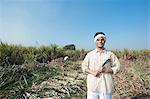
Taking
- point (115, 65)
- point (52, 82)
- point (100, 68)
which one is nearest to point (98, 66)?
point (100, 68)

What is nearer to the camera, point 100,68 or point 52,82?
point 100,68

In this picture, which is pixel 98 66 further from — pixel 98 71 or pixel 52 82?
pixel 52 82

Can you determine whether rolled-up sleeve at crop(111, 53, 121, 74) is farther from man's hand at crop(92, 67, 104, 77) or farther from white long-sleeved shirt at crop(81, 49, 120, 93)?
man's hand at crop(92, 67, 104, 77)

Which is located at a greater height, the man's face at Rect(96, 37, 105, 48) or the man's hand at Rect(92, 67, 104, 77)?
the man's face at Rect(96, 37, 105, 48)

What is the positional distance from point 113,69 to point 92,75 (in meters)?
0.30

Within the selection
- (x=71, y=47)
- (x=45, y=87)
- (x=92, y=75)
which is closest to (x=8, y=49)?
(x=45, y=87)

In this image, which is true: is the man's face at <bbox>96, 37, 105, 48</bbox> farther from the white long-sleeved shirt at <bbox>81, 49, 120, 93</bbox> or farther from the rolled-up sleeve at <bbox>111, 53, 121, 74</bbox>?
the rolled-up sleeve at <bbox>111, 53, 121, 74</bbox>

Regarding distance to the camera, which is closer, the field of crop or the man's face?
the man's face

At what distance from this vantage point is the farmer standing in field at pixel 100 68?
13.7 ft

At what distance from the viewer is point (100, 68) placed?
4.15m

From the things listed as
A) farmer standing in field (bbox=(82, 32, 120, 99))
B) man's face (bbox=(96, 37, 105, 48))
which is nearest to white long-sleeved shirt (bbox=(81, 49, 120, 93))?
farmer standing in field (bbox=(82, 32, 120, 99))

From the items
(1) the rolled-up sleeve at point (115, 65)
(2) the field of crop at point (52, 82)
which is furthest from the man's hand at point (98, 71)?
(2) the field of crop at point (52, 82)

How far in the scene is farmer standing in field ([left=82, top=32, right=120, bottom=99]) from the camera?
417 cm

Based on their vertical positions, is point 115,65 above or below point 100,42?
below
